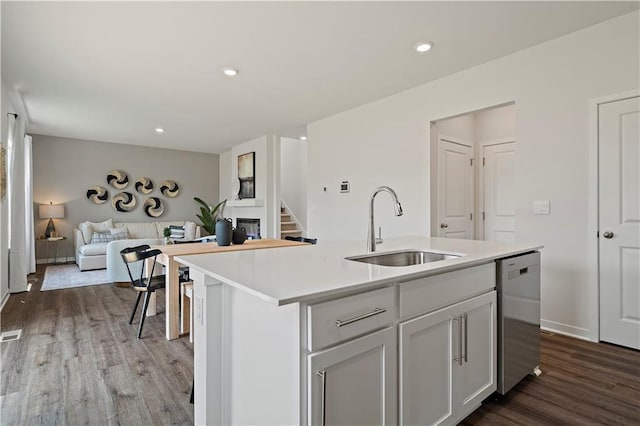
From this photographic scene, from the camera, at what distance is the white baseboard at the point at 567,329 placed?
276 centimetres

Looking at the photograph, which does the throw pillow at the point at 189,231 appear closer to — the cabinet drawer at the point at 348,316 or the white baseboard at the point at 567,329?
the white baseboard at the point at 567,329

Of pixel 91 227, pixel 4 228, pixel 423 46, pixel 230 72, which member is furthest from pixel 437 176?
pixel 91 227

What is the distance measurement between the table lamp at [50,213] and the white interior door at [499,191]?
7.58 meters

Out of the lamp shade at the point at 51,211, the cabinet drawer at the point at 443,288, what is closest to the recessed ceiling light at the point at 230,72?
the cabinet drawer at the point at 443,288

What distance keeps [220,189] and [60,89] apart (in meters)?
5.02

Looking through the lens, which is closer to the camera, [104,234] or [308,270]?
[308,270]

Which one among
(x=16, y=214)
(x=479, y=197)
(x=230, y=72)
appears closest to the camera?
(x=230, y=72)

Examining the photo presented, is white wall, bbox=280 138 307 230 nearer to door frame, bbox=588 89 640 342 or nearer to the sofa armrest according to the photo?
the sofa armrest

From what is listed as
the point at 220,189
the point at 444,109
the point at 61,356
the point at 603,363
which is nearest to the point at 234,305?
the point at 61,356

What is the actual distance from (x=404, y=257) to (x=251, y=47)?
7.32ft

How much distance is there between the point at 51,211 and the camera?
21.4 ft

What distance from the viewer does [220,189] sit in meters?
8.96

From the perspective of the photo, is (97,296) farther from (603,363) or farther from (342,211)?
(603,363)

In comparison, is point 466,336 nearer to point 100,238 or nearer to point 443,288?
point 443,288
